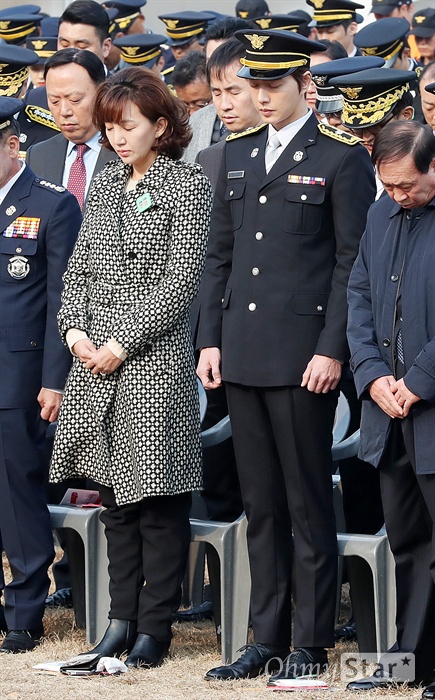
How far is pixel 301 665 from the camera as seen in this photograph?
4016mm

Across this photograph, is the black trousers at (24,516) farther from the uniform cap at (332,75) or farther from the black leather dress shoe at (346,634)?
the uniform cap at (332,75)

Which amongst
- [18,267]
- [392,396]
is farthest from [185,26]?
[392,396]

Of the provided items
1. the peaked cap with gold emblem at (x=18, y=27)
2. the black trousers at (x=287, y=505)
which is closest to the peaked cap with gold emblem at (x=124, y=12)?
the peaked cap with gold emblem at (x=18, y=27)

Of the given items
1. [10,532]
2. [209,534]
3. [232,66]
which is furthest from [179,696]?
[232,66]

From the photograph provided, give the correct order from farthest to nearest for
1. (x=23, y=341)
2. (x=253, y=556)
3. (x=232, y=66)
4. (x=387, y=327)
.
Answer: (x=232, y=66)
(x=23, y=341)
(x=253, y=556)
(x=387, y=327)

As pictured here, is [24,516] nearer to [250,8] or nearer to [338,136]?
[338,136]

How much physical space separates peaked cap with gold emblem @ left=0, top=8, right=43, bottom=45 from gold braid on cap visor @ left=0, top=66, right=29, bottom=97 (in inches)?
107

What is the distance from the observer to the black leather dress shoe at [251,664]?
13.3ft

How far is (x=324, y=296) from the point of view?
4.07 m

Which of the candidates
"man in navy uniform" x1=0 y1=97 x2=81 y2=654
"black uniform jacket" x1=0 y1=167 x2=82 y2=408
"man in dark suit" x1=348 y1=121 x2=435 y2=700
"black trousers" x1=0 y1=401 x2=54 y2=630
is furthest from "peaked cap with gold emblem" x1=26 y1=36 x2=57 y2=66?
"man in dark suit" x1=348 y1=121 x2=435 y2=700

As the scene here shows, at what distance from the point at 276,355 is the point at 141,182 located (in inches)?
27.4

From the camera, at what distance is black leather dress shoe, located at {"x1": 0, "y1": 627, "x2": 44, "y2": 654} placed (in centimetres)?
448

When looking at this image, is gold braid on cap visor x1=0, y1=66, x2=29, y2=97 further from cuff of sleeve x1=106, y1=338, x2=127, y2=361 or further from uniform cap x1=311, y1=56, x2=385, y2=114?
cuff of sleeve x1=106, y1=338, x2=127, y2=361

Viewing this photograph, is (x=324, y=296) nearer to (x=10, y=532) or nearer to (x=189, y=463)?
(x=189, y=463)
